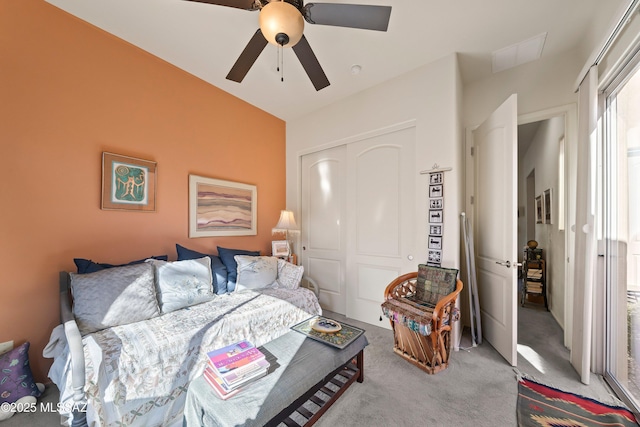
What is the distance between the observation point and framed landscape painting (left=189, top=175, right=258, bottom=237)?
9.74ft

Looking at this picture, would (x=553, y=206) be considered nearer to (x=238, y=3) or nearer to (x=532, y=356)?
(x=532, y=356)

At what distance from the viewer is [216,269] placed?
2.77 m

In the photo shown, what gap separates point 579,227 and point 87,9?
4.46 metres

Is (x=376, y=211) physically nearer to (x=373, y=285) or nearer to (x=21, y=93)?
(x=373, y=285)

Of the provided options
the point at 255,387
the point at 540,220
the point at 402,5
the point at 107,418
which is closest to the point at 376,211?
the point at 402,5

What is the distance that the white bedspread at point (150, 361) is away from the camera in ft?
4.73

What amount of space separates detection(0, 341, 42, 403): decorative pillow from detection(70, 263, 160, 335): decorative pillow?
18.9 inches

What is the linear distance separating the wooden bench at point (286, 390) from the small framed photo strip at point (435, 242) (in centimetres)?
133

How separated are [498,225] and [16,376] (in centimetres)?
406

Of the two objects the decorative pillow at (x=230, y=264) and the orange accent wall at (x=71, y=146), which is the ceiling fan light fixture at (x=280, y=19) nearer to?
the orange accent wall at (x=71, y=146)

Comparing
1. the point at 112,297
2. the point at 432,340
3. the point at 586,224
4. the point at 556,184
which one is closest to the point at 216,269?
the point at 112,297

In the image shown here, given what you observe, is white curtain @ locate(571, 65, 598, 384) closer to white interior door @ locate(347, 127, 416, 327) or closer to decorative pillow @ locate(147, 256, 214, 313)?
white interior door @ locate(347, 127, 416, 327)

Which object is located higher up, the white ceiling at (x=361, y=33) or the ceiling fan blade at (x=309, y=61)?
the white ceiling at (x=361, y=33)

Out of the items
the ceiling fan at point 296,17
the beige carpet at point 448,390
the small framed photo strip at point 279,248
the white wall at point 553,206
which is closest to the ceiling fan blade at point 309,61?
the ceiling fan at point 296,17
